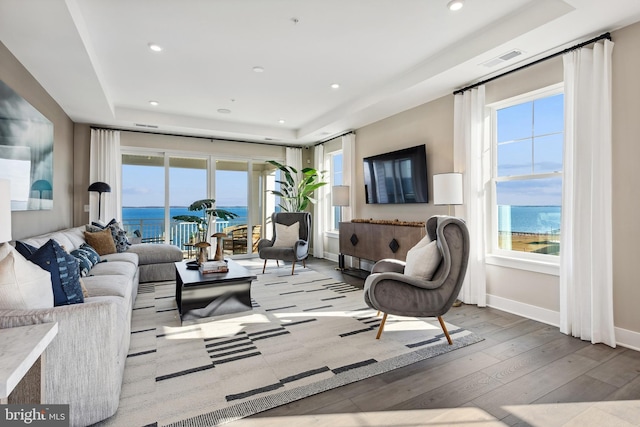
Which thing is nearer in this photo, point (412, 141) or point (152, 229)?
point (412, 141)

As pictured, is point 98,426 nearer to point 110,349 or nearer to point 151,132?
point 110,349

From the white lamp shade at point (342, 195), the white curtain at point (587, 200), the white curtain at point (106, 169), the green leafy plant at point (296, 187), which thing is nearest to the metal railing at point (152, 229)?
the white curtain at point (106, 169)

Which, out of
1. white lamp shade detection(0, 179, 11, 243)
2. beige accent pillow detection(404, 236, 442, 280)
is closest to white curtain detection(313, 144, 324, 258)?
beige accent pillow detection(404, 236, 442, 280)

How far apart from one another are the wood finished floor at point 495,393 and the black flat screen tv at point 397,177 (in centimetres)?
233

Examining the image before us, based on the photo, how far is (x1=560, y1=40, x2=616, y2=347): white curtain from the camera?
2578 millimetres

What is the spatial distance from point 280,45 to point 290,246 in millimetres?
3287

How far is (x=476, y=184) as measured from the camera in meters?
3.65

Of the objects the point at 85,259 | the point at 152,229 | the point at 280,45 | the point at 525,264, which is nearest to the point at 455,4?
the point at 280,45

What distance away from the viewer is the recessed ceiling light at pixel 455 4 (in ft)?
8.21

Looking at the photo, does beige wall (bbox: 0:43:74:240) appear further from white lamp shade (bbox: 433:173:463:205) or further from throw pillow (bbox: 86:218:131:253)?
white lamp shade (bbox: 433:173:463:205)

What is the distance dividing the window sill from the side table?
3.74 m

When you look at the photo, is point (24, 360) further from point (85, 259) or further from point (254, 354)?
point (85, 259)

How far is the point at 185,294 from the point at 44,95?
9.69ft

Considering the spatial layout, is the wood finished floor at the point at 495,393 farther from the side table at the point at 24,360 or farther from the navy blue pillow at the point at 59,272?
the navy blue pillow at the point at 59,272
